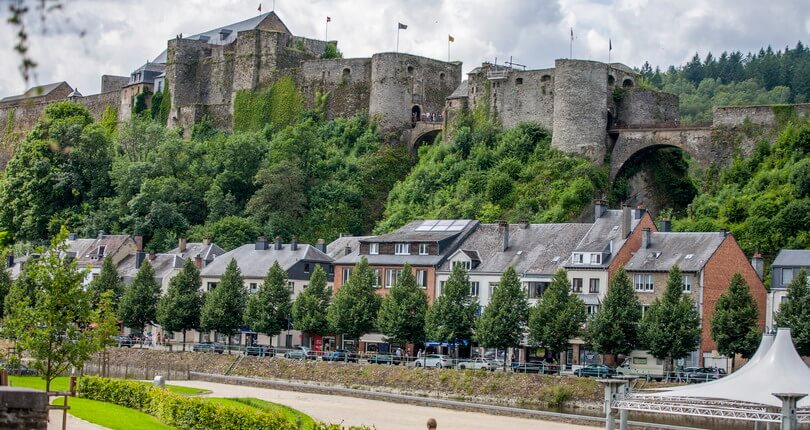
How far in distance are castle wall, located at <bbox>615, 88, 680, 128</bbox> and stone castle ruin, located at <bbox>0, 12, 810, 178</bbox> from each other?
7cm

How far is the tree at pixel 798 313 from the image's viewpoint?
54.3m

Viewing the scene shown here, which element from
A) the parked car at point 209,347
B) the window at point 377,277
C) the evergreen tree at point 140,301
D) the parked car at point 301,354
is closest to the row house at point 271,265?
the parked car at point 209,347

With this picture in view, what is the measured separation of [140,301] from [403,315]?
20529 mm

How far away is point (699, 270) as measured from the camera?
61188 mm

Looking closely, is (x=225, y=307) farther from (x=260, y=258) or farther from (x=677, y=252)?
(x=677, y=252)

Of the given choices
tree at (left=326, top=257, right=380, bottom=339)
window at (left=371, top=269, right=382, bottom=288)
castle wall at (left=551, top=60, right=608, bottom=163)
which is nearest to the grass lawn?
tree at (left=326, top=257, right=380, bottom=339)

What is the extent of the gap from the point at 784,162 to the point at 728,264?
14.0 m

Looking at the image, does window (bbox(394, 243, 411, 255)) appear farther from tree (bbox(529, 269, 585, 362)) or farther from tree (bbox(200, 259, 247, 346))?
tree (bbox(529, 269, 585, 362))

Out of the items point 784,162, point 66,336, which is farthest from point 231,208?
point 66,336

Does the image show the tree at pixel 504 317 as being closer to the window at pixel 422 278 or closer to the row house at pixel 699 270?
the row house at pixel 699 270

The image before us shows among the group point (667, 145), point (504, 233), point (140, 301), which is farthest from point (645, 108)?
point (140, 301)

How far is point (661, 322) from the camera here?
56.9m

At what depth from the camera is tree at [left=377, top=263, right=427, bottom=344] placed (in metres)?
64.8

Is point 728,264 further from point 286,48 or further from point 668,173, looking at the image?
point 286,48
